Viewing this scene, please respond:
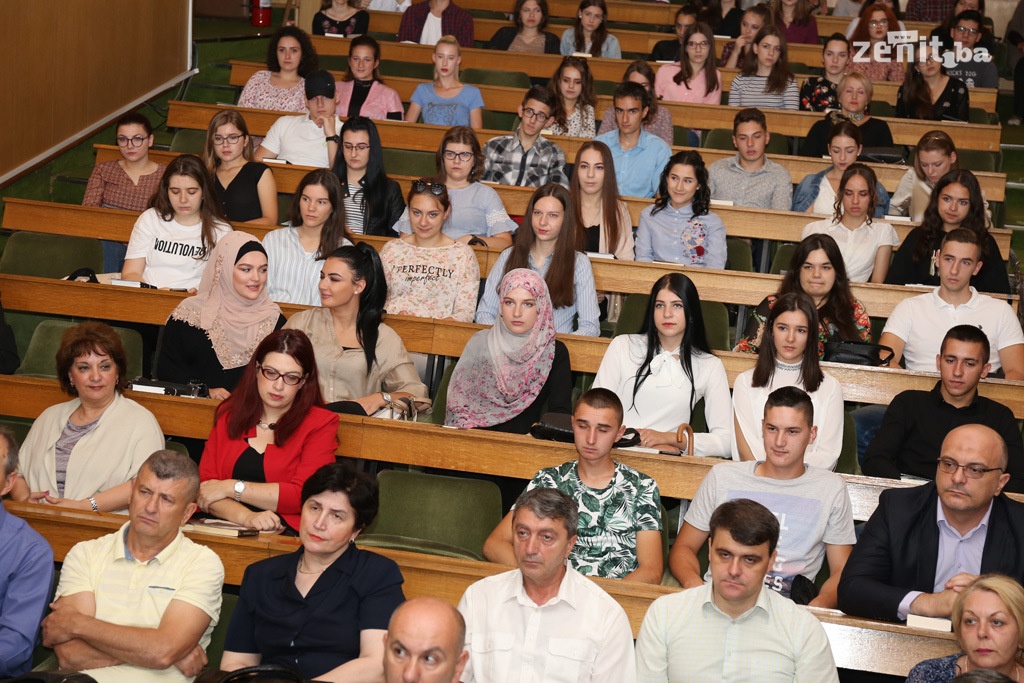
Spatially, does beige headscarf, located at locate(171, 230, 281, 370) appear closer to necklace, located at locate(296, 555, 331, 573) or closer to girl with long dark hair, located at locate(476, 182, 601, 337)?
girl with long dark hair, located at locate(476, 182, 601, 337)

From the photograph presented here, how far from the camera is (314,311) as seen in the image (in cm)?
348

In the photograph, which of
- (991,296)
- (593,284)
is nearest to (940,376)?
(991,296)

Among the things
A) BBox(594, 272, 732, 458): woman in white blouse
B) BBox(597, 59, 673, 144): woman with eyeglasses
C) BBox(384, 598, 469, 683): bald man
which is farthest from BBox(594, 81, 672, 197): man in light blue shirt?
BBox(384, 598, 469, 683): bald man

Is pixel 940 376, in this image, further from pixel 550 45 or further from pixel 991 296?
pixel 550 45

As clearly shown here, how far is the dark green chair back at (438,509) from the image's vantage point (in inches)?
112

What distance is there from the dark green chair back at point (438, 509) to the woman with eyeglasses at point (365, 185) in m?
1.83

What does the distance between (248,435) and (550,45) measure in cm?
410

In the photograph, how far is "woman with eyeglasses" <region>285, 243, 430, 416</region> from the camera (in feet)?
11.2

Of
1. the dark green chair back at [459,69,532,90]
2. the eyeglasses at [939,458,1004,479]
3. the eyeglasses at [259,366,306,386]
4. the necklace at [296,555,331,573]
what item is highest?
the dark green chair back at [459,69,532,90]

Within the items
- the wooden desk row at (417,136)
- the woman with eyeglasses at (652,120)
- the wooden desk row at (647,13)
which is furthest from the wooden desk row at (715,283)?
the wooden desk row at (647,13)

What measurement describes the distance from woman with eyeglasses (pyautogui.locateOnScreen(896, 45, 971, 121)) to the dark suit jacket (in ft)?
11.7

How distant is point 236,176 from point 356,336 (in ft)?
4.46

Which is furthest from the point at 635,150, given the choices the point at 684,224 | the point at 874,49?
the point at 874,49

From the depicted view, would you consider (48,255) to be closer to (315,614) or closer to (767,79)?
(315,614)
